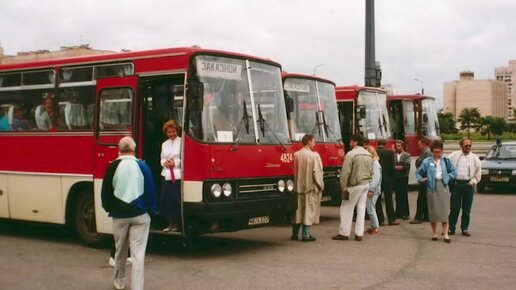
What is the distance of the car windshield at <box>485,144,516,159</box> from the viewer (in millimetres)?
23203

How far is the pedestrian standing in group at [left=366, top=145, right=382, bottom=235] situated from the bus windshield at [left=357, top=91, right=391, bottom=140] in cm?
463

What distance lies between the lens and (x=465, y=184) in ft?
43.5

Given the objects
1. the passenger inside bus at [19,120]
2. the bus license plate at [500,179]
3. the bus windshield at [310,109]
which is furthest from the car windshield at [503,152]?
the passenger inside bus at [19,120]

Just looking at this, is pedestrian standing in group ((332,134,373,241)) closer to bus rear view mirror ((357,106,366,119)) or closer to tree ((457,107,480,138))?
bus rear view mirror ((357,106,366,119))

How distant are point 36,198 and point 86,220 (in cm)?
123

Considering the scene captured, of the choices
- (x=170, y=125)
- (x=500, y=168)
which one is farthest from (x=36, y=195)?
(x=500, y=168)

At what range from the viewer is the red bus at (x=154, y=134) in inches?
401

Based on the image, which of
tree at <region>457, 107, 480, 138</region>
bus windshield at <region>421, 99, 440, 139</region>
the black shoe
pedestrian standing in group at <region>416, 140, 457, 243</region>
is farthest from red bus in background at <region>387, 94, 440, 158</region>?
tree at <region>457, 107, 480, 138</region>

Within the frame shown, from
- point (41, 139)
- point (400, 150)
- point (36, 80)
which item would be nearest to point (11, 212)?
point (41, 139)

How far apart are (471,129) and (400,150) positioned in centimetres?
12694

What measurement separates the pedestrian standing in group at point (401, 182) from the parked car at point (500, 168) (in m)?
7.37

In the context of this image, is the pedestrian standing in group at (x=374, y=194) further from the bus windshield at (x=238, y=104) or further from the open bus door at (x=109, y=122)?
the open bus door at (x=109, y=122)

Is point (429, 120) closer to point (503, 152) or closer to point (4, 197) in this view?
point (503, 152)

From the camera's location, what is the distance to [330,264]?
10062 millimetres
